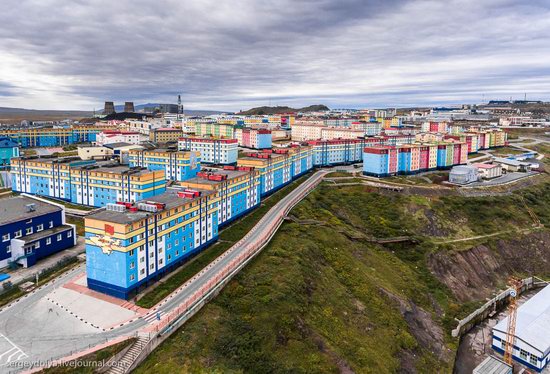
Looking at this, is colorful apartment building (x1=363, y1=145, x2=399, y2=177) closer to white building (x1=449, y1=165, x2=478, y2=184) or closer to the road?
white building (x1=449, y1=165, x2=478, y2=184)

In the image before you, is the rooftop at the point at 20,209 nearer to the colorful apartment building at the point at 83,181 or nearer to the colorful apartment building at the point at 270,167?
the colorful apartment building at the point at 83,181

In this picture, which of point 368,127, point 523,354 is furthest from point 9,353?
point 368,127

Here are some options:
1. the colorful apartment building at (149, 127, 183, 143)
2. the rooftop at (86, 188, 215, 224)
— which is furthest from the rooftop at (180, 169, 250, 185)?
the colorful apartment building at (149, 127, 183, 143)

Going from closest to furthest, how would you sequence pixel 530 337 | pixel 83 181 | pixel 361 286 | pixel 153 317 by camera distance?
pixel 153 317, pixel 530 337, pixel 361 286, pixel 83 181

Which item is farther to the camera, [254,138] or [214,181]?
[254,138]

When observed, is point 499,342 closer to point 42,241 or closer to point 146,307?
point 146,307

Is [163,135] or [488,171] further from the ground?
[163,135]

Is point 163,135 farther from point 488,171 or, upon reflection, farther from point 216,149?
point 488,171

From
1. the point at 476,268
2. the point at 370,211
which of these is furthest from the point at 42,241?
the point at 476,268
